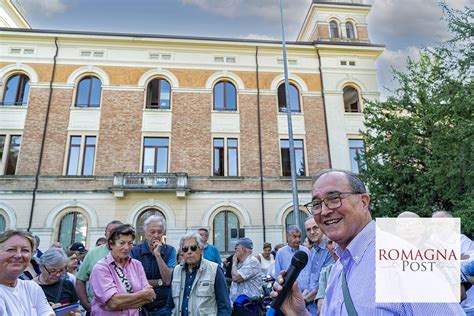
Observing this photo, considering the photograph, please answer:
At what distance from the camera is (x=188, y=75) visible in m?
17.9

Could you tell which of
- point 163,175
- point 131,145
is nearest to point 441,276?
point 163,175

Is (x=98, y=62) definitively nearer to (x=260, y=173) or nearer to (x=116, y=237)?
(x=260, y=173)

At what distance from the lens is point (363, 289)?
1294 mm

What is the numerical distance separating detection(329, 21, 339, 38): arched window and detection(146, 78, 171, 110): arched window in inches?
441

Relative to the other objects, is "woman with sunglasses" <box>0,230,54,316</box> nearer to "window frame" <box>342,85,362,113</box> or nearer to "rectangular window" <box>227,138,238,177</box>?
"rectangular window" <box>227,138,238,177</box>

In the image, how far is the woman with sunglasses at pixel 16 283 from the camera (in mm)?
2504

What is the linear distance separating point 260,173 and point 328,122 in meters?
5.18

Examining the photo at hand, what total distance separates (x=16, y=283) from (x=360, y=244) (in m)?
2.87

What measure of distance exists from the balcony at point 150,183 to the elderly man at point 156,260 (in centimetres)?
1125

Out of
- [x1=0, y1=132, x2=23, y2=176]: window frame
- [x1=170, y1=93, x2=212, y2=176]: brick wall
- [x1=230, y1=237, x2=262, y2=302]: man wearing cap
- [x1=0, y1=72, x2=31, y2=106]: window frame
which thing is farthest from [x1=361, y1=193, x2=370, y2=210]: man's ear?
[x1=0, y1=72, x2=31, y2=106]: window frame

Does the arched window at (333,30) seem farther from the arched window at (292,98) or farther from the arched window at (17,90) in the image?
the arched window at (17,90)

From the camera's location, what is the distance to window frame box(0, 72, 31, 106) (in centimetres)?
1641

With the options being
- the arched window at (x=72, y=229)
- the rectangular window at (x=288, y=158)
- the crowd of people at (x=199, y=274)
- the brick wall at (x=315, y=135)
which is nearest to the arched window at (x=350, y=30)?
the brick wall at (x=315, y=135)

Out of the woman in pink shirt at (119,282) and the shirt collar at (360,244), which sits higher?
the shirt collar at (360,244)
